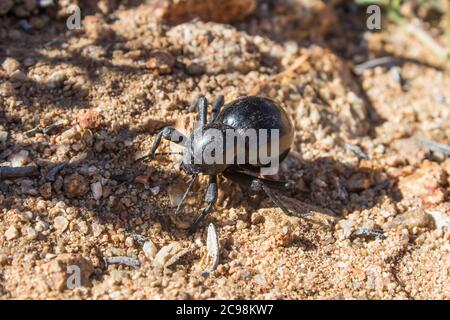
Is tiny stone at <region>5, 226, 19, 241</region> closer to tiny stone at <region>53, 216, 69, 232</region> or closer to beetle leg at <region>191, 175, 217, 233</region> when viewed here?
tiny stone at <region>53, 216, 69, 232</region>

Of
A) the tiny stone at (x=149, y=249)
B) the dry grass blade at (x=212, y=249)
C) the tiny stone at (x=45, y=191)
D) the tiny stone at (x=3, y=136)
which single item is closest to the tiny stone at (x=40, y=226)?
the tiny stone at (x=45, y=191)

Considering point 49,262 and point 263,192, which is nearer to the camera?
point 49,262

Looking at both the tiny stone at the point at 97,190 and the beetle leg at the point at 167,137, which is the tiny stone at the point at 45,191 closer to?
the tiny stone at the point at 97,190

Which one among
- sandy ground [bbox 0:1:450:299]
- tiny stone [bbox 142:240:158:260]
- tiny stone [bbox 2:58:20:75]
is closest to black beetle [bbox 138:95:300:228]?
sandy ground [bbox 0:1:450:299]
